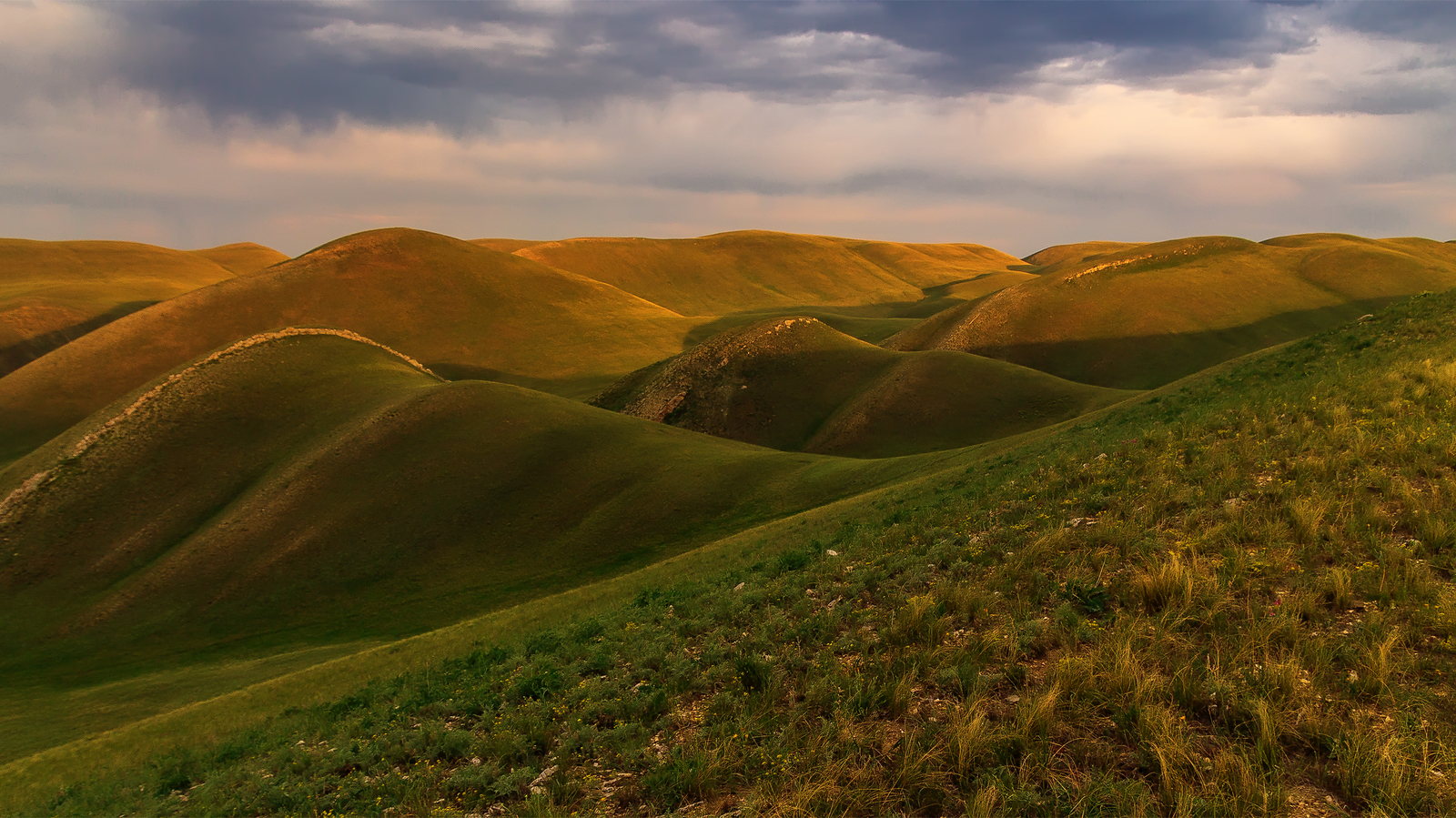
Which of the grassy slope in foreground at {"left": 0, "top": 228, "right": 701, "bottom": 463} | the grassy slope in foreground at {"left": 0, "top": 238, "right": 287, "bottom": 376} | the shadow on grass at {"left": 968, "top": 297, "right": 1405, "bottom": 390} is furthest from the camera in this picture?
the grassy slope in foreground at {"left": 0, "top": 238, "right": 287, "bottom": 376}

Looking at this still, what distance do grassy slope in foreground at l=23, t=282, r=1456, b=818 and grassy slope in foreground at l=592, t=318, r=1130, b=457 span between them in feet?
159

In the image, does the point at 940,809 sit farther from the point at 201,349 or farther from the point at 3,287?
the point at 3,287

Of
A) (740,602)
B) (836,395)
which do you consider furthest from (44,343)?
(740,602)

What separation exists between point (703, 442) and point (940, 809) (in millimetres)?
46018

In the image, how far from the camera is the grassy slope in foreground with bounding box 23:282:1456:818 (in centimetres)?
650

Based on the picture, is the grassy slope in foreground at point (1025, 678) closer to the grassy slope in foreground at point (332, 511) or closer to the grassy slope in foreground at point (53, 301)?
the grassy slope in foreground at point (332, 511)

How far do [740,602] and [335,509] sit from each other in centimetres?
4065

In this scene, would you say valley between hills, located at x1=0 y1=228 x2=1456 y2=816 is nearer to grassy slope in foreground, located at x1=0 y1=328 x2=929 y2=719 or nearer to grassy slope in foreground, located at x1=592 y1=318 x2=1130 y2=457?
grassy slope in foreground, located at x1=0 y1=328 x2=929 y2=719

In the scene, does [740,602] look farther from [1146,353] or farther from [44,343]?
[44,343]

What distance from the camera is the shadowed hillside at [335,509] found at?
3638 cm

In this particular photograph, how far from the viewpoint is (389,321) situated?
118 meters

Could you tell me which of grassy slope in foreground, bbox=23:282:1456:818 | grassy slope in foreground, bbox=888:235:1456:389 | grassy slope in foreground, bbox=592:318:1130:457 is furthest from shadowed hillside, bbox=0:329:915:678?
grassy slope in foreground, bbox=888:235:1456:389

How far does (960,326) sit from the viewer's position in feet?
340

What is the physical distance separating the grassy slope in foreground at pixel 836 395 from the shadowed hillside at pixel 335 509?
20.5 metres
